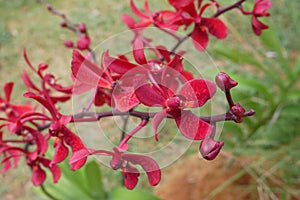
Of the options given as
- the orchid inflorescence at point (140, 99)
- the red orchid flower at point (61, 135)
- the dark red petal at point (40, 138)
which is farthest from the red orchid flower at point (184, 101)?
the dark red petal at point (40, 138)

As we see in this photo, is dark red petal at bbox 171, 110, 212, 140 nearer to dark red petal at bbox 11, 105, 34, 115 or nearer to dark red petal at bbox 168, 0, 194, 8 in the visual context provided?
dark red petal at bbox 168, 0, 194, 8

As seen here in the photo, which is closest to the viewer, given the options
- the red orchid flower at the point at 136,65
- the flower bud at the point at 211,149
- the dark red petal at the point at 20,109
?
the flower bud at the point at 211,149

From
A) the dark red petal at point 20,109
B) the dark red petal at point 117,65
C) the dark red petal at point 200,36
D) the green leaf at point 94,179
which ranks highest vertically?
the dark red petal at point 117,65

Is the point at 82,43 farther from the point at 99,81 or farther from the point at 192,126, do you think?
the point at 192,126

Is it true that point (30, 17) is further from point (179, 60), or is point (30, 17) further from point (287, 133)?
point (179, 60)

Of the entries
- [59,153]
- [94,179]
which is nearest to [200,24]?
[59,153]

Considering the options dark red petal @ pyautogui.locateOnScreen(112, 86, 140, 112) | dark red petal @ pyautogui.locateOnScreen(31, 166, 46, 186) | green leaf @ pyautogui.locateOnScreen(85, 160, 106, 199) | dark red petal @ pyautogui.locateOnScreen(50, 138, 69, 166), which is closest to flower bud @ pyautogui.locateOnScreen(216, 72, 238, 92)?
dark red petal @ pyautogui.locateOnScreen(112, 86, 140, 112)

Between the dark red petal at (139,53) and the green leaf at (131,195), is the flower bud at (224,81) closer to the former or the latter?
the dark red petal at (139,53)
